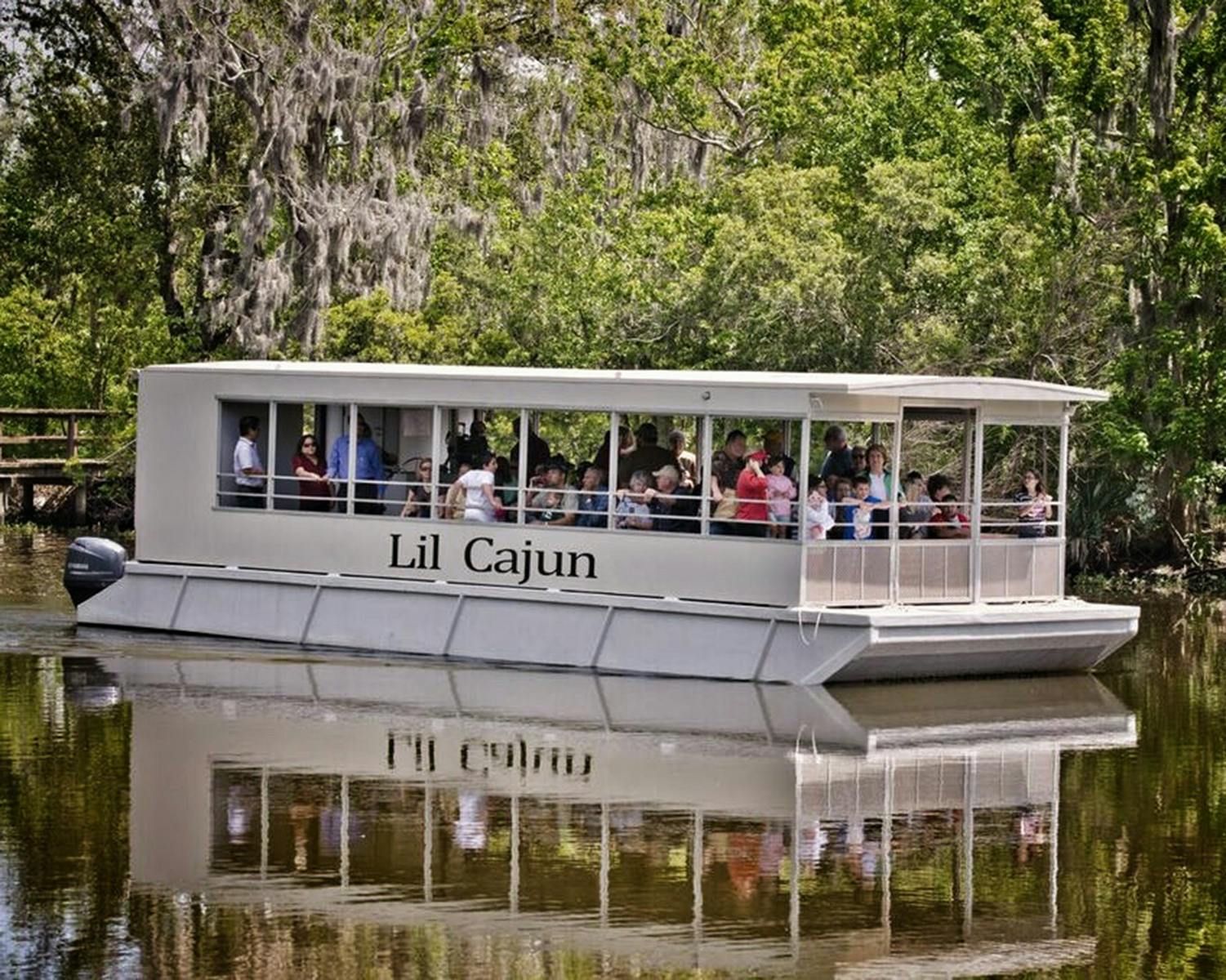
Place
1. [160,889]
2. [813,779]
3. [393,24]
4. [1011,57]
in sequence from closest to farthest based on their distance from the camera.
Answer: [160,889], [813,779], [1011,57], [393,24]

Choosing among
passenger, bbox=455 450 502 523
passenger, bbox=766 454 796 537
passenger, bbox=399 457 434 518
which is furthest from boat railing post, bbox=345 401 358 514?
passenger, bbox=766 454 796 537

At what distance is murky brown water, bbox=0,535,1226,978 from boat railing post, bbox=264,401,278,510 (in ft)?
8.21

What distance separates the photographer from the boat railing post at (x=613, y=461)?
2317 cm

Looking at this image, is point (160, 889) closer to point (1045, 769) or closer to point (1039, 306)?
point (1045, 769)

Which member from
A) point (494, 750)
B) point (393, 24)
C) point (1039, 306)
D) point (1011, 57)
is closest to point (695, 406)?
point (494, 750)

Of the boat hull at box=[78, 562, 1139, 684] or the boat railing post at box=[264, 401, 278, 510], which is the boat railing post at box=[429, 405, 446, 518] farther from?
the boat railing post at box=[264, 401, 278, 510]

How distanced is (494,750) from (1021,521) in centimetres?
730

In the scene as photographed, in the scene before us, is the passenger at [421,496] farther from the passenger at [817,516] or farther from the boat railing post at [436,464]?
the passenger at [817,516]

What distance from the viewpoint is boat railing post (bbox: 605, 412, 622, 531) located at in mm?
23172

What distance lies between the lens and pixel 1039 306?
Result: 122ft

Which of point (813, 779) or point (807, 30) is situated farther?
point (807, 30)

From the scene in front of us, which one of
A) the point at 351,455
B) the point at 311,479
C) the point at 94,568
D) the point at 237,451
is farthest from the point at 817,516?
the point at 94,568

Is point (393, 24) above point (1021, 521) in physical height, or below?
above

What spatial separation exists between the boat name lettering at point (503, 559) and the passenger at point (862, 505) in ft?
8.23
